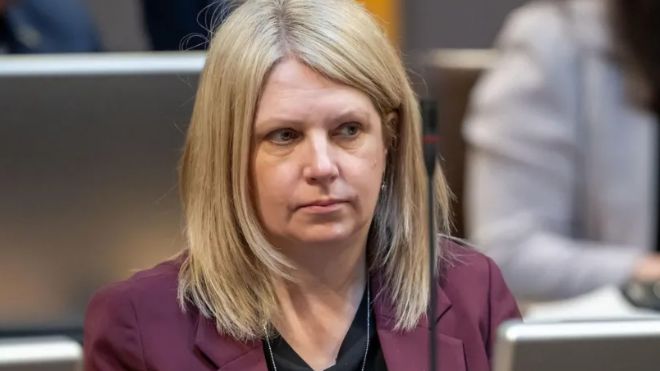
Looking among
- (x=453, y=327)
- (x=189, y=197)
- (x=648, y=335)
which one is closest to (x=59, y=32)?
(x=189, y=197)

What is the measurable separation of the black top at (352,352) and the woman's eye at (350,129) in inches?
9.1

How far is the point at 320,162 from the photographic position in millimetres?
1632

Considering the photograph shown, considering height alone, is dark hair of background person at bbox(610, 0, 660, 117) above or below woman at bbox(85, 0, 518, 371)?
above

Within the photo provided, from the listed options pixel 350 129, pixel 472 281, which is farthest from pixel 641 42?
pixel 350 129

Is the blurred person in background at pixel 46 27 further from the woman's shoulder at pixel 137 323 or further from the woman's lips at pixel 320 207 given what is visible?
the woman's lips at pixel 320 207

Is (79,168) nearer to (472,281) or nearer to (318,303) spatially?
(318,303)

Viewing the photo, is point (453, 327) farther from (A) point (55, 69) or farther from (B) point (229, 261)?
(A) point (55, 69)

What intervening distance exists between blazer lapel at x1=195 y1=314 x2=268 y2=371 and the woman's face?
135 millimetres

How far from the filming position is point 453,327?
1.77 meters

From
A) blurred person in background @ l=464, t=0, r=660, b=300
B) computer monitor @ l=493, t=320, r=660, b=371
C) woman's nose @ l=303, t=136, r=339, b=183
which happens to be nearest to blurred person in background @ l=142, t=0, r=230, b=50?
blurred person in background @ l=464, t=0, r=660, b=300

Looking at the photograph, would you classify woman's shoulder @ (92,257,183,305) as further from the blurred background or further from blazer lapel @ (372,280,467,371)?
blazer lapel @ (372,280,467,371)

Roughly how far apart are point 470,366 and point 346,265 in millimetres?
192

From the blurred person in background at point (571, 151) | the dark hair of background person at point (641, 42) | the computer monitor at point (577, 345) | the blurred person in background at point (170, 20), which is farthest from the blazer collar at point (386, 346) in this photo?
the blurred person in background at point (170, 20)

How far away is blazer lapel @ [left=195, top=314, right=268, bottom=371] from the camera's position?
167 cm
